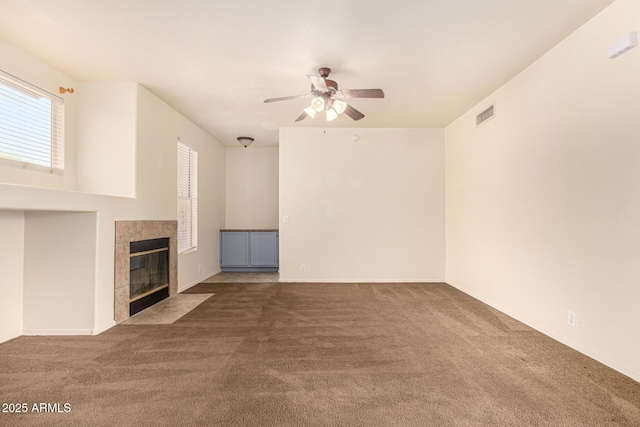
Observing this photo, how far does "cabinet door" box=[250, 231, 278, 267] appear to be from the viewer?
21.4ft

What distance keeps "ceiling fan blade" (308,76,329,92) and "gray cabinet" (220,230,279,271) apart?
153 inches

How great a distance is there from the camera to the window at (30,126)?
2.79 metres

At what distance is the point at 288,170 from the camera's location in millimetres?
5531

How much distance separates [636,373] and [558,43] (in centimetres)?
285

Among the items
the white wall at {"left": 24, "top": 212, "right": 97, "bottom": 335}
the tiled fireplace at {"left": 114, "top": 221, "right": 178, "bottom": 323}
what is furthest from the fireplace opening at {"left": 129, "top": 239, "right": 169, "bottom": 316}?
the white wall at {"left": 24, "top": 212, "right": 97, "bottom": 335}

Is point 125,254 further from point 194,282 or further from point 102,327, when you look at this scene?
point 194,282

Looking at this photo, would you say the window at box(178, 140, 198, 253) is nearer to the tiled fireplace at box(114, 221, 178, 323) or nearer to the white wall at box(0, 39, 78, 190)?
the tiled fireplace at box(114, 221, 178, 323)

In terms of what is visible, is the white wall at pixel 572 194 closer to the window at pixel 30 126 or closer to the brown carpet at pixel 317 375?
the brown carpet at pixel 317 375

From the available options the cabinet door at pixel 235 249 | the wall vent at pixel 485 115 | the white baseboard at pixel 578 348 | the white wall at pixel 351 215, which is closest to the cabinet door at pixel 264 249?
the cabinet door at pixel 235 249

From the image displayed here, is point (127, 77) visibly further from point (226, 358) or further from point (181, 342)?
point (226, 358)

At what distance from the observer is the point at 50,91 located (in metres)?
3.27

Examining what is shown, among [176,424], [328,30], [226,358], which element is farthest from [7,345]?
[328,30]

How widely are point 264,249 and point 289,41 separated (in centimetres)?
455

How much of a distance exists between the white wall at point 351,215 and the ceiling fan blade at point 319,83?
236cm
